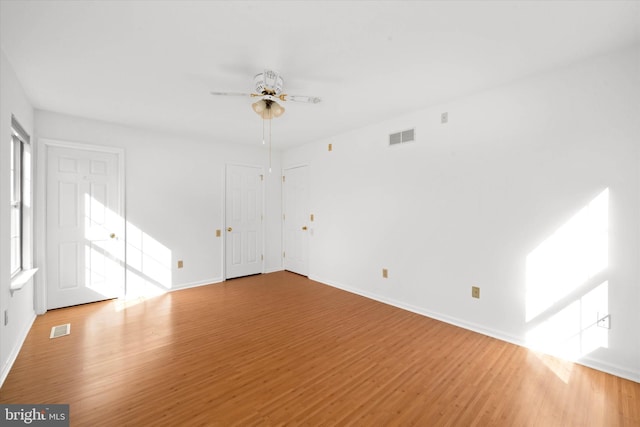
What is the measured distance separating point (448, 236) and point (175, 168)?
4207mm

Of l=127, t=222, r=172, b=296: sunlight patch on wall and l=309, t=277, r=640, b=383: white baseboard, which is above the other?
l=127, t=222, r=172, b=296: sunlight patch on wall

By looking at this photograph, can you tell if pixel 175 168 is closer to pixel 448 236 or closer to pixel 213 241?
pixel 213 241

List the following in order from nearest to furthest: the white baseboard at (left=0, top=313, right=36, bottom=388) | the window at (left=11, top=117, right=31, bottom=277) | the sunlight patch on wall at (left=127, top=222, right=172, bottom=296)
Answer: the white baseboard at (left=0, top=313, right=36, bottom=388) → the window at (left=11, top=117, right=31, bottom=277) → the sunlight patch on wall at (left=127, top=222, right=172, bottom=296)

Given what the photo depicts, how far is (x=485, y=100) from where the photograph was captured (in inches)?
115

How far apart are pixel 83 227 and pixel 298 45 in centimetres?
378

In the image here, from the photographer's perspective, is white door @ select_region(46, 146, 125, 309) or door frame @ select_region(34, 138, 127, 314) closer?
door frame @ select_region(34, 138, 127, 314)

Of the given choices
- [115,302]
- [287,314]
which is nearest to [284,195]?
[287,314]

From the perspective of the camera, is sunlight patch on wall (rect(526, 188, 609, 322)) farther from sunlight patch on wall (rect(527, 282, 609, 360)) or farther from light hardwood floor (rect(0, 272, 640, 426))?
light hardwood floor (rect(0, 272, 640, 426))

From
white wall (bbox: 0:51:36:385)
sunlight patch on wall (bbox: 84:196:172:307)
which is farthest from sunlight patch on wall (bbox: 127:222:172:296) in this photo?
white wall (bbox: 0:51:36:385)

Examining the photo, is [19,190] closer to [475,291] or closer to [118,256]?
[118,256]

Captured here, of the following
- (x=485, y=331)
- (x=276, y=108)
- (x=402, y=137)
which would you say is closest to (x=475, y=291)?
(x=485, y=331)

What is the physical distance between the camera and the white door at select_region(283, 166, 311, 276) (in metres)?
5.34

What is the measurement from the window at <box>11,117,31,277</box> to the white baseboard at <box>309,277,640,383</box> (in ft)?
12.9

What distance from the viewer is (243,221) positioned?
17.6 ft
